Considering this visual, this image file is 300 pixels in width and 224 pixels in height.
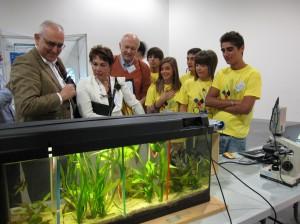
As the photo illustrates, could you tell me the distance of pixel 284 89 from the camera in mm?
5230

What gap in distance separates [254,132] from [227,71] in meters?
3.34

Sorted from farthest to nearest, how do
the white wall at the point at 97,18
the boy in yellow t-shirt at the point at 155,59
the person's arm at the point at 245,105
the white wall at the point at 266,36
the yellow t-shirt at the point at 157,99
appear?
the white wall at the point at 266,36
the white wall at the point at 97,18
the boy in yellow t-shirt at the point at 155,59
the yellow t-shirt at the point at 157,99
the person's arm at the point at 245,105

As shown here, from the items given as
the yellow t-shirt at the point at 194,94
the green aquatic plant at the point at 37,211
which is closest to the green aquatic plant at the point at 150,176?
the green aquatic plant at the point at 37,211

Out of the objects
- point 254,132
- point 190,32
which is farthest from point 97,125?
point 190,32

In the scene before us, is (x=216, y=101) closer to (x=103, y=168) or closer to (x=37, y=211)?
(x=103, y=168)

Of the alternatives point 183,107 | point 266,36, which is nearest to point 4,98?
point 183,107

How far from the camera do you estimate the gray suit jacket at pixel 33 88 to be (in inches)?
60.2

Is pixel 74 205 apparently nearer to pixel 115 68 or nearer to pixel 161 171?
pixel 161 171

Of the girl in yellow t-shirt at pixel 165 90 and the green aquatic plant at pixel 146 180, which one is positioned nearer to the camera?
the green aquatic plant at pixel 146 180

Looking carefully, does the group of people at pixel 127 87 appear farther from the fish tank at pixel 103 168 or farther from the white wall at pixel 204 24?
the white wall at pixel 204 24

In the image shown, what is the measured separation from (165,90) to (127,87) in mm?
603

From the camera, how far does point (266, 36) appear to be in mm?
5305

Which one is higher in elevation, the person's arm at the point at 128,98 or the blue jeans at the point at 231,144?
the person's arm at the point at 128,98

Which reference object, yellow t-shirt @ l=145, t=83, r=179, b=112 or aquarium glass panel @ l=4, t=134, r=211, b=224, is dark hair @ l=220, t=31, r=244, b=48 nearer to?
yellow t-shirt @ l=145, t=83, r=179, b=112
